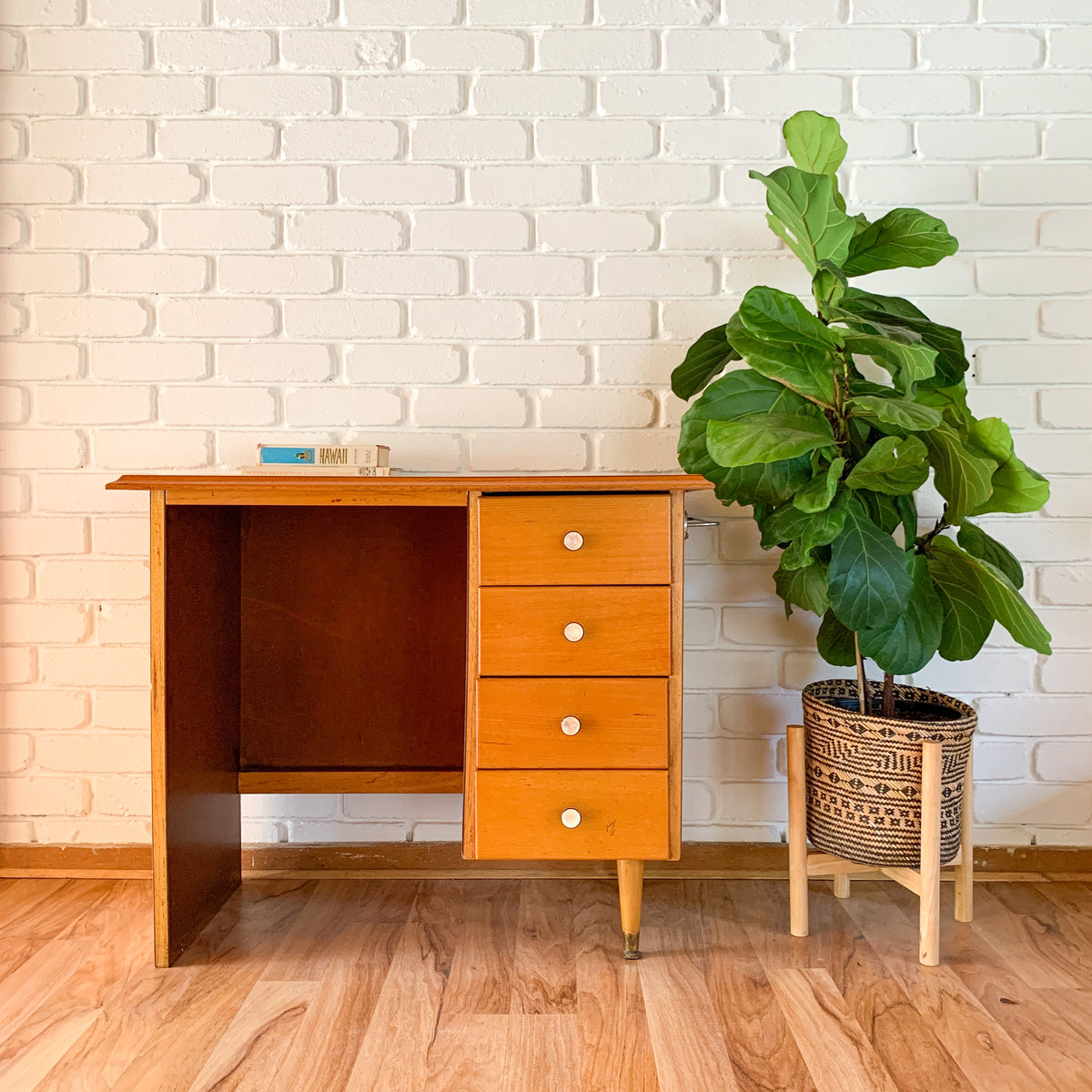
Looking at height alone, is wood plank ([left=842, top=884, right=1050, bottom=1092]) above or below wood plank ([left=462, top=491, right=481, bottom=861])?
below

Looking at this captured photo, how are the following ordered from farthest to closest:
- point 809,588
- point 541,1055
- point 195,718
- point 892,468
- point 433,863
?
1. point 433,863
2. point 195,718
3. point 809,588
4. point 892,468
5. point 541,1055

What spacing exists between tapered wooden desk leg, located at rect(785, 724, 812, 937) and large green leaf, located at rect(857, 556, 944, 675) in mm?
231

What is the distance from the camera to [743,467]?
4.66ft

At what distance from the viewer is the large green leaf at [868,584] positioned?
135cm

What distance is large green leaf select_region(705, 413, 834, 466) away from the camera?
4.21ft

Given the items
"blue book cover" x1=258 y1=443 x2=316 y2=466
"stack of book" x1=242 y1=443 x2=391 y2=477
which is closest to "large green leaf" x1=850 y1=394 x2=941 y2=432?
"stack of book" x1=242 y1=443 x2=391 y2=477

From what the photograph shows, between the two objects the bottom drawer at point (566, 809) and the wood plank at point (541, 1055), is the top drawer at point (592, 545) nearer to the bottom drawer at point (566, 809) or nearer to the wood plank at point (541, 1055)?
the bottom drawer at point (566, 809)

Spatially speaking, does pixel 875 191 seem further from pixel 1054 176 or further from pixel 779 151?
pixel 1054 176

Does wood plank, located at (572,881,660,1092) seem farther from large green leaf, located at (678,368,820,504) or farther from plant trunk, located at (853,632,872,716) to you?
large green leaf, located at (678,368,820,504)

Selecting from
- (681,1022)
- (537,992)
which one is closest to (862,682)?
(681,1022)

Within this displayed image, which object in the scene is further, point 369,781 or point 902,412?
point 369,781

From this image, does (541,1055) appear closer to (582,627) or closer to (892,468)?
(582,627)

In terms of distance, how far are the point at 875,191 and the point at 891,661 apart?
944 millimetres

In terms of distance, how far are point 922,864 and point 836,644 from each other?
0.36 meters
